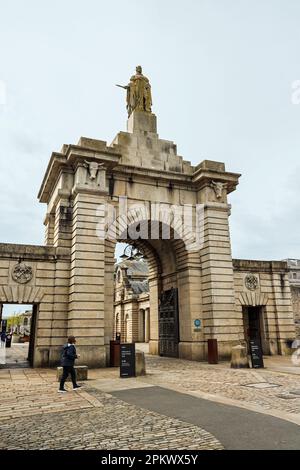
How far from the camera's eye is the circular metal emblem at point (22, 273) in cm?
1711

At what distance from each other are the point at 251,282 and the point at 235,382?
11.7m

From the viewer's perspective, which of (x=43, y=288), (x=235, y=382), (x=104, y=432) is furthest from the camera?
(x=43, y=288)

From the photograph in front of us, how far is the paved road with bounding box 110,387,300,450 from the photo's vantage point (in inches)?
209

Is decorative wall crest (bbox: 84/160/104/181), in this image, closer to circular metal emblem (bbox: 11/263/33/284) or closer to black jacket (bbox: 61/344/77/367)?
circular metal emblem (bbox: 11/263/33/284)

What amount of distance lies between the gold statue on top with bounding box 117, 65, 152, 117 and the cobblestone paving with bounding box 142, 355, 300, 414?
15.5 meters

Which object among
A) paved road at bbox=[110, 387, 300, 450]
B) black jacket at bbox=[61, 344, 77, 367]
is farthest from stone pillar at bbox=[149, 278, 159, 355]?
paved road at bbox=[110, 387, 300, 450]

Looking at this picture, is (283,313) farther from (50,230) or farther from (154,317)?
(50,230)

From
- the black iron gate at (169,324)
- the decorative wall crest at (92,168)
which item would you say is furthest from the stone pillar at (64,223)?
the black iron gate at (169,324)

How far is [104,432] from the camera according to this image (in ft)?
19.3

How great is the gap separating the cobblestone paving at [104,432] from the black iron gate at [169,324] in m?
13.4

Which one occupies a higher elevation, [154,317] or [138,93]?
[138,93]

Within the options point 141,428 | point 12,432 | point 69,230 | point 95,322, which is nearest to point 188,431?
point 141,428

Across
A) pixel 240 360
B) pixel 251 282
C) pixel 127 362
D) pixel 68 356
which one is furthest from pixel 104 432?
pixel 251 282

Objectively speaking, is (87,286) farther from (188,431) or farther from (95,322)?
(188,431)
